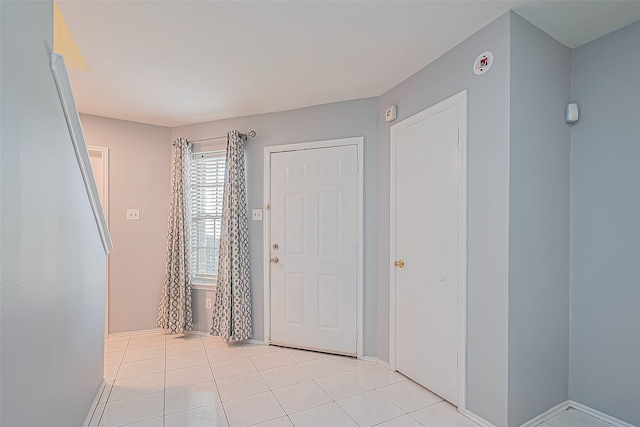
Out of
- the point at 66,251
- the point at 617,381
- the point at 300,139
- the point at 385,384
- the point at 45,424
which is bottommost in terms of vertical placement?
the point at 385,384

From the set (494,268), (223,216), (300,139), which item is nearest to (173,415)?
(223,216)

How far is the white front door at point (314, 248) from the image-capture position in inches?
116

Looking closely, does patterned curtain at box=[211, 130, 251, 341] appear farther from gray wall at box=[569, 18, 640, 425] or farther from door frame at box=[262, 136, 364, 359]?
gray wall at box=[569, 18, 640, 425]

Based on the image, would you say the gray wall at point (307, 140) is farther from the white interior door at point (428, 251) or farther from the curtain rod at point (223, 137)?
the white interior door at point (428, 251)

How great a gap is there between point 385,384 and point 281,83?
250 cm

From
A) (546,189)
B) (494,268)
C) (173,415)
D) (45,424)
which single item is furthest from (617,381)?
(45,424)

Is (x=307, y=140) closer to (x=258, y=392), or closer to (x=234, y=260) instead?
(x=234, y=260)

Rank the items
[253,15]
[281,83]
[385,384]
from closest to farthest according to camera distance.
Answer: [253,15]
[385,384]
[281,83]

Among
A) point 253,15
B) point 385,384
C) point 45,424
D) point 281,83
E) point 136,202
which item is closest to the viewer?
point 45,424

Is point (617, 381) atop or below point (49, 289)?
below

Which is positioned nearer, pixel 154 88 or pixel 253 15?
pixel 253 15

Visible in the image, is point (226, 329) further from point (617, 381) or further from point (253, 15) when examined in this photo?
point (617, 381)

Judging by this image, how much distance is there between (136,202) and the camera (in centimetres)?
354

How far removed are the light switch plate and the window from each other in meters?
0.58
